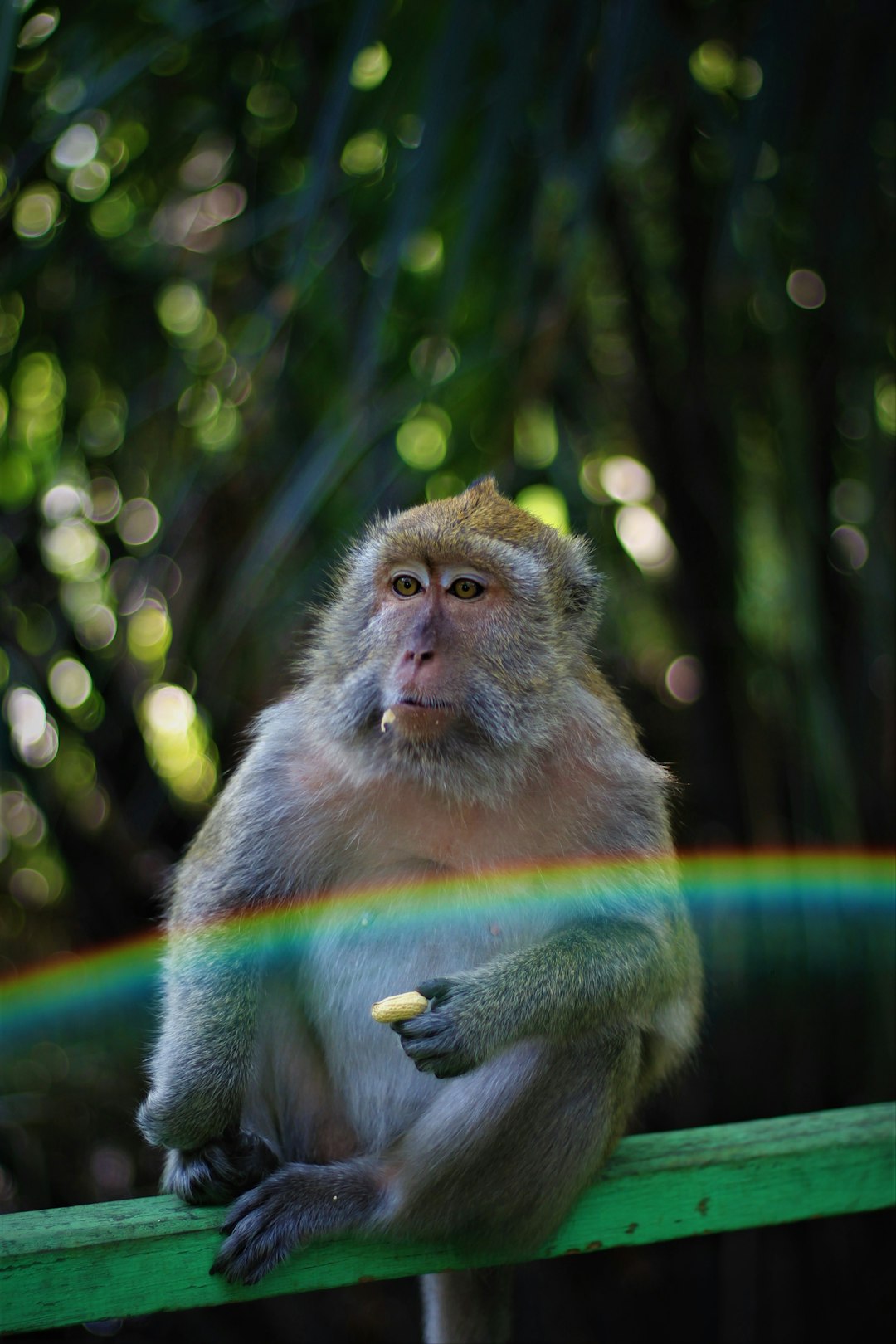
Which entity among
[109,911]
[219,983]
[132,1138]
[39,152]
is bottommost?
[132,1138]

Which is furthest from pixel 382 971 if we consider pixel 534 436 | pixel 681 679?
pixel 681 679

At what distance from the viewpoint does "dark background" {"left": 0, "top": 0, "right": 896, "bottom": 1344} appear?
2631mm

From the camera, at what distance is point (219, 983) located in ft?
6.45

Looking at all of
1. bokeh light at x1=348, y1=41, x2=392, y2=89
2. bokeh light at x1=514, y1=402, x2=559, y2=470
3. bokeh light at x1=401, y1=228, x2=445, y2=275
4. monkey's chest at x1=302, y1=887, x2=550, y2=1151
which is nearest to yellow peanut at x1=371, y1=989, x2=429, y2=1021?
monkey's chest at x1=302, y1=887, x2=550, y2=1151

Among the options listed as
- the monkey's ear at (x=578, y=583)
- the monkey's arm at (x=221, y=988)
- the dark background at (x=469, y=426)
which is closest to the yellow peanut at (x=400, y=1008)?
the monkey's arm at (x=221, y=988)

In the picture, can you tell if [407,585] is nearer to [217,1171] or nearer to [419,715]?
[419,715]

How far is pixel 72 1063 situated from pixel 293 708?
2.96 metres

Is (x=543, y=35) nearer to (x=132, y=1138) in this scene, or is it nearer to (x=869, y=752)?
(x=869, y=752)

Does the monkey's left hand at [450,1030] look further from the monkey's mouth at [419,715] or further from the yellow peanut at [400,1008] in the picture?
the monkey's mouth at [419,715]

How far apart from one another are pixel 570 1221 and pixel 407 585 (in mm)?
1173

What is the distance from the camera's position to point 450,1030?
178 cm

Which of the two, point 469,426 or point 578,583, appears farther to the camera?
point 469,426

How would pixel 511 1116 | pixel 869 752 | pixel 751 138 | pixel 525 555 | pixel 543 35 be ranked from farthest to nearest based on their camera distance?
pixel 869 752, pixel 543 35, pixel 751 138, pixel 525 555, pixel 511 1116

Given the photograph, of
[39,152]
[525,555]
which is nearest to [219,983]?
[525,555]
